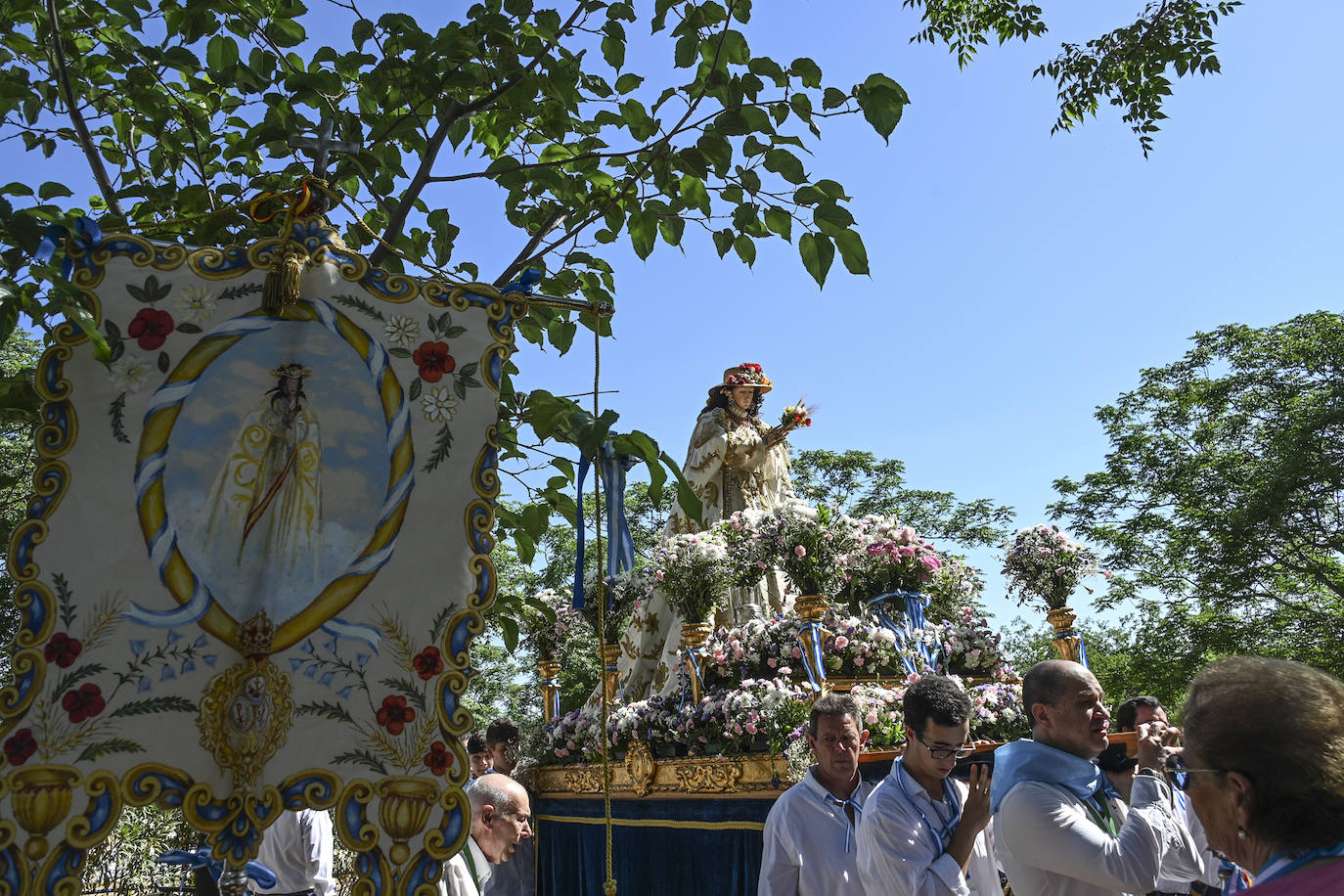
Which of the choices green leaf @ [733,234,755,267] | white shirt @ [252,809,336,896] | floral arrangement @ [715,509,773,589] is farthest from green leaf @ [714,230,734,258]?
floral arrangement @ [715,509,773,589]

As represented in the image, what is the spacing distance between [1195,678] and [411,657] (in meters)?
2.08

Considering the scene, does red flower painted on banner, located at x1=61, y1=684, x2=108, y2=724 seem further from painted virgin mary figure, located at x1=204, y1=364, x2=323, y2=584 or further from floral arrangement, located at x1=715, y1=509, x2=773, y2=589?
floral arrangement, located at x1=715, y1=509, x2=773, y2=589

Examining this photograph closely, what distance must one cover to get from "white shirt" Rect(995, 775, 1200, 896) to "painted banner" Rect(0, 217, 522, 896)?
2.09 meters

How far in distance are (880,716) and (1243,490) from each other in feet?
54.5

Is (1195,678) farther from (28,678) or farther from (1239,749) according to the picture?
(28,678)

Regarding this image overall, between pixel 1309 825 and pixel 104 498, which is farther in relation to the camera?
pixel 104 498

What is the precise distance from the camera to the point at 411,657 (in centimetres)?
283

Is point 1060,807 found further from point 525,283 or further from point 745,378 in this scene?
point 745,378

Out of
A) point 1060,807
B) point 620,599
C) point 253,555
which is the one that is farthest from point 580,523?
point 620,599

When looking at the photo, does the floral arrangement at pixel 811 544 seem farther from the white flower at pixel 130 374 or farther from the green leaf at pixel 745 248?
the white flower at pixel 130 374

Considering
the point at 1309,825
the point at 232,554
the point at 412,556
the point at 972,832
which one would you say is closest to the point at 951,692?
the point at 972,832

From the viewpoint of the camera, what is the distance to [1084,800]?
3646mm

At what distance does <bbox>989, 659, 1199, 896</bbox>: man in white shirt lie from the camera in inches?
135

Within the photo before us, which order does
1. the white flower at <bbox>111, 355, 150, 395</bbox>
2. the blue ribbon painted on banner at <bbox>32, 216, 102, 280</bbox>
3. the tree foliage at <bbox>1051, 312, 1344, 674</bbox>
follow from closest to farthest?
the blue ribbon painted on banner at <bbox>32, 216, 102, 280</bbox> < the white flower at <bbox>111, 355, 150, 395</bbox> < the tree foliage at <bbox>1051, 312, 1344, 674</bbox>
